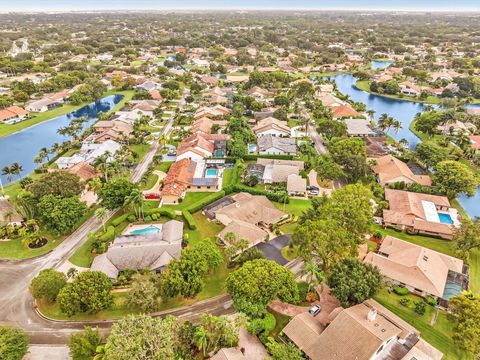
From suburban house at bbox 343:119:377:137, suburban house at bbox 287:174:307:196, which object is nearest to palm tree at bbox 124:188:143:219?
suburban house at bbox 287:174:307:196

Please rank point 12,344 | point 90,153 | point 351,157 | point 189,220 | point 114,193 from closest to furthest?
point 12,344
point 189,220
point 114,193
point 351,157
point 90,153

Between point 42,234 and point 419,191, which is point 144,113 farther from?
point 419,191

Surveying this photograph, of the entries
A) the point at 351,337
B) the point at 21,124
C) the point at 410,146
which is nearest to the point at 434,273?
the point at 351,337

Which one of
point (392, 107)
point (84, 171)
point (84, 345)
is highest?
point (84, 345)

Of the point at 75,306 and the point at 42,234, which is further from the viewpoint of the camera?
the point at 42,234

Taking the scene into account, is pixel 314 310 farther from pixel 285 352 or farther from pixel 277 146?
pixel 277 146

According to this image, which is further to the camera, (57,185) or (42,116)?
(42,116)

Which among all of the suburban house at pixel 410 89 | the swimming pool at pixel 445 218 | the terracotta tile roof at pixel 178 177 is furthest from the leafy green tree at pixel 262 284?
the suburban house at pixel 410 89

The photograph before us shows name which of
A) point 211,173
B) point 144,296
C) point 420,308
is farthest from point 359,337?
point 211,173
